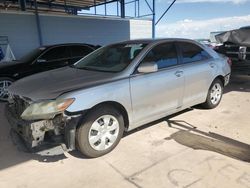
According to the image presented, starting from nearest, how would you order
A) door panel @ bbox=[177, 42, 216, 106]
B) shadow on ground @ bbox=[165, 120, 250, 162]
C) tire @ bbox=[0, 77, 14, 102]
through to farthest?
shadow on ground @ bbox=[165, 120, 250, 162], door panel @ bbox=[177, 42, 216, 106], tire @ bbox=[0, 77, 14, 102]

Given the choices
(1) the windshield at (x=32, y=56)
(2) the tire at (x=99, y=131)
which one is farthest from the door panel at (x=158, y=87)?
(1) the windshield at (x=32, y=56)

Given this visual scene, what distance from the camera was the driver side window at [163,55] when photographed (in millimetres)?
4215

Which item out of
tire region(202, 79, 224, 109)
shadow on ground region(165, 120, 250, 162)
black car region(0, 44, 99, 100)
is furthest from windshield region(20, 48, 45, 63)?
tire region(202, 79, 224, 109)

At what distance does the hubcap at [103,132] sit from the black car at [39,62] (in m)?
4.47

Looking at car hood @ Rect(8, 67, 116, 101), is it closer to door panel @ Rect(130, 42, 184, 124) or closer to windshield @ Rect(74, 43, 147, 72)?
windshield @ Rect(74, 43, 147, 72)

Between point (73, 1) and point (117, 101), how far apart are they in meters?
14.2

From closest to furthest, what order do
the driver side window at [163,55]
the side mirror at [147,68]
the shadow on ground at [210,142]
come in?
the shadow on ground at [210,142], the side mirror at [147,68], the driver side window at [163,55]

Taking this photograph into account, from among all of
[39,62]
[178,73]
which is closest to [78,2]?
[39,62]

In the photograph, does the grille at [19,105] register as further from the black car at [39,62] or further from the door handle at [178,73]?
the black car at [39,62]

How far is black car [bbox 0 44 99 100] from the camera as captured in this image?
7059 mm

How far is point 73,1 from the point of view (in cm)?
1612

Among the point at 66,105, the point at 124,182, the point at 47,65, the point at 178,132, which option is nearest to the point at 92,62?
the point at 66,105

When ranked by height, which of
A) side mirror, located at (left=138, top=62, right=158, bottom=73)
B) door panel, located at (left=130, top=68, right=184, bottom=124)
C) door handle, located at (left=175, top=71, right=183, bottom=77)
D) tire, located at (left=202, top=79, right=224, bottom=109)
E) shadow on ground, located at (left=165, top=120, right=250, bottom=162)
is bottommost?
shadow on ground, located at (left=165, top=120, right=250, bottom=162)

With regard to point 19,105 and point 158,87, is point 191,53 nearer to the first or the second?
point 158,87
